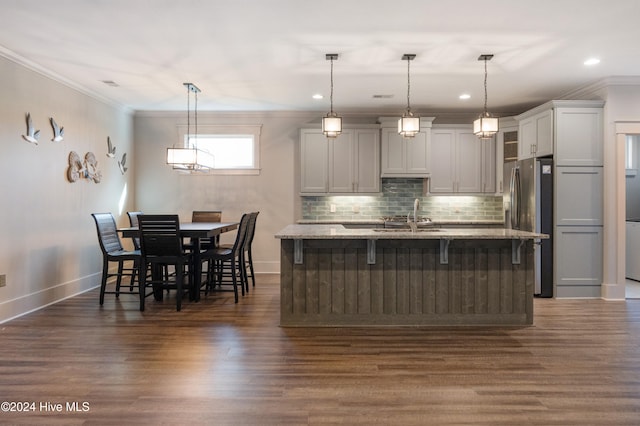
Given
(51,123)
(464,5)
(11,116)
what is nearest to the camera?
(464,5)

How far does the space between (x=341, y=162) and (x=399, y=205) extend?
121 centimetres

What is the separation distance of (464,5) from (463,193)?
3816 mm

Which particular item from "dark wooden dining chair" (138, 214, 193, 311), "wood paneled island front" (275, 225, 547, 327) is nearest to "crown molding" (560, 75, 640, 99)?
"wood paneled island front" (275, 225, 547, 327)

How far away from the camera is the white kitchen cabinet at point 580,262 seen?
512 centimetres

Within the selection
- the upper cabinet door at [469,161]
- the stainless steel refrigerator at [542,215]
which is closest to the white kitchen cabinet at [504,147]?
the upper cabinet door at [469,161]

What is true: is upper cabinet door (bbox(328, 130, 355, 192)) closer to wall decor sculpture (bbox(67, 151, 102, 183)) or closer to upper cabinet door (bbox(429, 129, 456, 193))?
upper cabinet door (bbox(429, 129, 456, 193))

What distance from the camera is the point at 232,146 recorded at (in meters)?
6.96

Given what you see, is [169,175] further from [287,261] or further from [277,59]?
[287,261]

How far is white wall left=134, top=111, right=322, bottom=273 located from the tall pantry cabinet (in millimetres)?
3564

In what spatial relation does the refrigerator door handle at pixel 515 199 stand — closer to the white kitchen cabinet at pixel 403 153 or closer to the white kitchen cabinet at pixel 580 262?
the white kitchen cabinet at pixel 580 262

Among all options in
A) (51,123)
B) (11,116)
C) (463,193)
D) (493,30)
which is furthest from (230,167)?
(493,30)

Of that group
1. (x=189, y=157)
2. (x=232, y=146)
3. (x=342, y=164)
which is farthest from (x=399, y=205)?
(x=189, y=157)

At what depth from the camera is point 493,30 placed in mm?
3600

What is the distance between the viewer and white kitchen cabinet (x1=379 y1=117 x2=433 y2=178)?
21.1 feet
